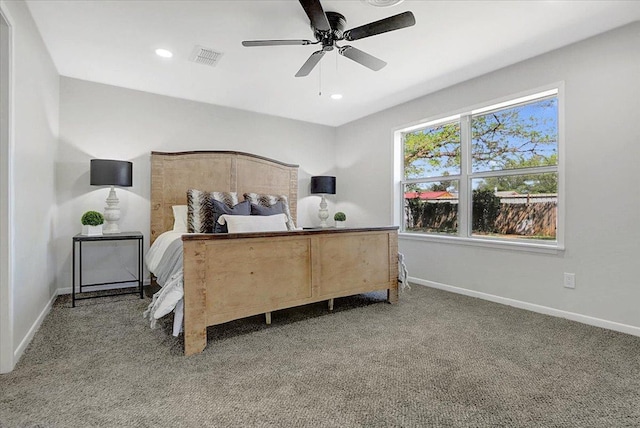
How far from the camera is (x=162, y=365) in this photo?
2002 millimetres

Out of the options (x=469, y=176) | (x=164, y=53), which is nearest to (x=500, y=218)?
(x=469, y=176)

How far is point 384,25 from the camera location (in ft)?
7.04

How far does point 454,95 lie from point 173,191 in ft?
11.8

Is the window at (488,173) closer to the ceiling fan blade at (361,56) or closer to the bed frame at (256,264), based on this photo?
the bed frame at (256,264)

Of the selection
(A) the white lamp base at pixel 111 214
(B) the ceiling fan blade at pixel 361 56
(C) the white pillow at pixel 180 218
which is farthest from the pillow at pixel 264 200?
(B) the ceiling fan blade at pixel 361 56

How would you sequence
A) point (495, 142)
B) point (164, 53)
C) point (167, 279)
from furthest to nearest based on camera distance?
point (495, 142)
point (164, 53)
point (167, 279)

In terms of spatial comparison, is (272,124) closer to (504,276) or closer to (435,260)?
(435,260)

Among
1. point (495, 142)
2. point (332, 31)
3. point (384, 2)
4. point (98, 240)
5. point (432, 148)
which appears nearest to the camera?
point (384, 2)

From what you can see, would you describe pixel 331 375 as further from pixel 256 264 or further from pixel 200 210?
pixel 200 210

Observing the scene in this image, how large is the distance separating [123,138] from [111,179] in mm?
718

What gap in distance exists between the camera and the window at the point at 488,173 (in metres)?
3.16

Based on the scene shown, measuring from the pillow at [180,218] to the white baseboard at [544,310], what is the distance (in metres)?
3.03

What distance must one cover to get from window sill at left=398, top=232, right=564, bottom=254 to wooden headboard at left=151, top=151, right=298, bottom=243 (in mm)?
1918

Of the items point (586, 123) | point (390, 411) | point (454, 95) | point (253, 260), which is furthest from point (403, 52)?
point (390, 411)
